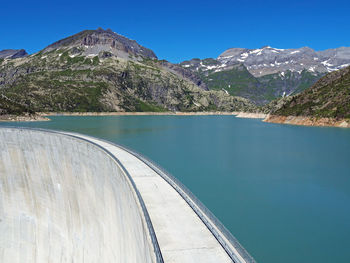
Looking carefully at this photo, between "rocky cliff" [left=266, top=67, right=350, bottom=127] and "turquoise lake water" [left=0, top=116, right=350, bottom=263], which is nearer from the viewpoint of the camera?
"turquoise lake water" [left=0, top=116, right=350, bottom=263]

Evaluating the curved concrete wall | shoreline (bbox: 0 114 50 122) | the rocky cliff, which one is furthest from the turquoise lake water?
shoreline (bbox: 0 114 50 122)

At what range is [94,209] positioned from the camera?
86.9 feet

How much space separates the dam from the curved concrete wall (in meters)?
0.08

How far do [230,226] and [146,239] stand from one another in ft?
32.3

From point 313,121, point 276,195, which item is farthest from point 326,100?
point 276,195

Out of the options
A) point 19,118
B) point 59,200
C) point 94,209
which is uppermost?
point 19,118

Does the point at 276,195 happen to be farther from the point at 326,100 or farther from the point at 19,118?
the point at 19,118

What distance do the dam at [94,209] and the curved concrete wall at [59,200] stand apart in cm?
8

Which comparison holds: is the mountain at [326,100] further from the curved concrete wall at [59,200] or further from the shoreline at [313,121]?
the curved concrete wall at [59,200]

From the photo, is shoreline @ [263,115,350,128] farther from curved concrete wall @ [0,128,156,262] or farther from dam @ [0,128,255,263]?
curved concrete wall @ [0,128,156,262]

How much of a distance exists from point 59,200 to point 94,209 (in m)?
8.69

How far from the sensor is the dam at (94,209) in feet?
41.2

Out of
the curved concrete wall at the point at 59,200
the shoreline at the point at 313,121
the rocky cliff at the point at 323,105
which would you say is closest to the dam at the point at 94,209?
the curved concrete wall at the point at 59,200

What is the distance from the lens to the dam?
12.5 metres
